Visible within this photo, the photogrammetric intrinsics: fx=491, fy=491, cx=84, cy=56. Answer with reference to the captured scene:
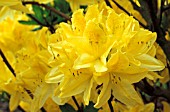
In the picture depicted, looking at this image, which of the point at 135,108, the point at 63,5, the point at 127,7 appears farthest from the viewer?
the point at 63,5

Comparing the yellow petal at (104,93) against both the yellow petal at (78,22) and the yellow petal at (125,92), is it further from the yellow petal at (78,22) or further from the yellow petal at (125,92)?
the yellow petal at (78,22)

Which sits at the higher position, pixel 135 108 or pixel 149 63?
pixel 149 63

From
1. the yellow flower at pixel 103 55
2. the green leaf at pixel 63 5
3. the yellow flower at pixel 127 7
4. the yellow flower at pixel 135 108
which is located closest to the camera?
the yellow flower at pixel 103 55

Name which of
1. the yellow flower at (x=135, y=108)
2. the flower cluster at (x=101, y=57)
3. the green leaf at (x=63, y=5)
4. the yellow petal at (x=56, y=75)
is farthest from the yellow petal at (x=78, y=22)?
the green leaf at (x=63, y=5)

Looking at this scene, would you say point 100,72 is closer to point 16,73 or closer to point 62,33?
point 62,33

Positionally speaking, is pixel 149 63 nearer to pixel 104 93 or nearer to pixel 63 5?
pixel 104 93

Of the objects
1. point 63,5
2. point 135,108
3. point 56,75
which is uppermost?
point 56,75

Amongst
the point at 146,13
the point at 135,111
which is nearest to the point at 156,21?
the point at 146,13

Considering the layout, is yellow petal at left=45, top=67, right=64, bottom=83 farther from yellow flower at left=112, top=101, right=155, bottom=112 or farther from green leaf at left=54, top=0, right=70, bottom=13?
green leaf at left=54, top=0, right=70, bottom=13

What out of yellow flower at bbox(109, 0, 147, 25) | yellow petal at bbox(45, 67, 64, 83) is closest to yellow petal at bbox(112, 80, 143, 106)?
yellow petal at bbox(45, 67, 64, 83)

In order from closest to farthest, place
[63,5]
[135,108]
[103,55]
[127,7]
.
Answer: [103,55] → [135,108] → [127,7] → [63,5]

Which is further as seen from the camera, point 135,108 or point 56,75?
point 135,108

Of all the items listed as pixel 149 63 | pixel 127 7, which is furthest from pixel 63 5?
pixel 149 63
